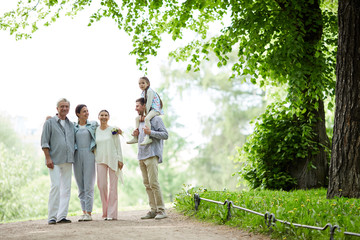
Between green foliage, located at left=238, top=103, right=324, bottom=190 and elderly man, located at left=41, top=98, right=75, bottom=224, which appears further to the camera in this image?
green foliage, located at left=238, top=103, right=324, bottom=190

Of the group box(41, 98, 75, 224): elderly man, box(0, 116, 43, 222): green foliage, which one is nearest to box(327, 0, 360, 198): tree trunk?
box(41, 98, 75, 224): elderly man

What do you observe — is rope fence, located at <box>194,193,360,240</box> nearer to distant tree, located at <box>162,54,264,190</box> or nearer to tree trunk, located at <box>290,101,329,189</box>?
tree trunk, located at <box>290,101,329,189</box>

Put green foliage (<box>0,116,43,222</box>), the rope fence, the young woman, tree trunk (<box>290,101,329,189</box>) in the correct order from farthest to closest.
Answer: green foliage (<box>0,116,43,222</box>)
tree trunk (<box>290,101,329,189</box>)
the young woman
the rope fence

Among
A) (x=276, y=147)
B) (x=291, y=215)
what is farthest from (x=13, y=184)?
(x=291, y=215)

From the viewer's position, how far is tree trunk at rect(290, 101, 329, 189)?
449 inches

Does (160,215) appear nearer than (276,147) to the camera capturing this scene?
Yes

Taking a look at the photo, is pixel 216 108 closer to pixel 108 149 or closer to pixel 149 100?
pixel 149 100

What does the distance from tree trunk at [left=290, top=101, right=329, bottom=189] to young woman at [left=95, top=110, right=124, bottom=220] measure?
192 inches

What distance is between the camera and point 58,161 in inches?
324

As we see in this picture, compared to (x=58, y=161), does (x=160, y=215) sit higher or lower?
lower

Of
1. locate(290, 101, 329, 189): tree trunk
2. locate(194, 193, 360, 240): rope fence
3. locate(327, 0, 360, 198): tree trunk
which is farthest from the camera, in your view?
locate(290, 101, 329, 189): tree trunk

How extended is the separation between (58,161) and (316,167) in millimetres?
6228

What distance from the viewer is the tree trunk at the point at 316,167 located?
449 inches

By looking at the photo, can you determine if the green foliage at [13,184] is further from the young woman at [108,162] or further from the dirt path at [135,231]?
the dirt path at [135,231]
